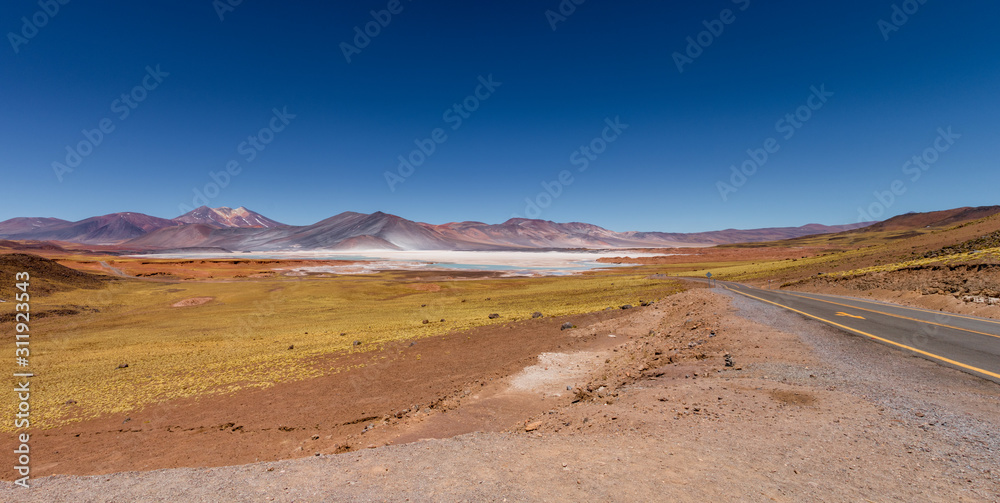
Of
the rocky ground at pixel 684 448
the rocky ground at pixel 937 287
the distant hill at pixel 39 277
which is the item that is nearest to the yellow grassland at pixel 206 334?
the distant hill at pixel 39 277

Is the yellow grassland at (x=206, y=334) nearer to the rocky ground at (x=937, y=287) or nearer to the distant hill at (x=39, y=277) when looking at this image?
Answer: the distant hill at (x=39, y=277)

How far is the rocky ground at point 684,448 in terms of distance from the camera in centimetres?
438

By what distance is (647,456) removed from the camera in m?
5.20

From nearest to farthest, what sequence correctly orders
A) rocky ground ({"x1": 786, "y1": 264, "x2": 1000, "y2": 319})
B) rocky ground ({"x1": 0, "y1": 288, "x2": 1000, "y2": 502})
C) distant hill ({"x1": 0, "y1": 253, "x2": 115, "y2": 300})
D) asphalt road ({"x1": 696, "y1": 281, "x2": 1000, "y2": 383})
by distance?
rocky ground ({"x1": 0, "y1": 288, "x2": 1000, "y2": 502}), asphalt road ({"x1": 696, "y1": 281, "x2": 1000, "y2": 383}), rocky ground ({"x1": 786, "y1": 264, "x2": 1000, "y2": 319}), distant hill ({"x1": 0, "y1": 253, "x2": 115, "y2": 300})

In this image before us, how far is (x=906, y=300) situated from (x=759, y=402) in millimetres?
22336

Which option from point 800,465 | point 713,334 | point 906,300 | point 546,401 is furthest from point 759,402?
point 906,300

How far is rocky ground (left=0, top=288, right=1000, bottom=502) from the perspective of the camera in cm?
438

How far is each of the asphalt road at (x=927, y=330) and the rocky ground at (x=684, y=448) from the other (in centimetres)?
109

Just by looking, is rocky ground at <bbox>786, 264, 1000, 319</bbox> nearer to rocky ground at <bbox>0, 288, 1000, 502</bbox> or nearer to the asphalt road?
the asphalt road

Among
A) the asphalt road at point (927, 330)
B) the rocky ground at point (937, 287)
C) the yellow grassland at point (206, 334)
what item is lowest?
the yellow grassland at point (206, 334)

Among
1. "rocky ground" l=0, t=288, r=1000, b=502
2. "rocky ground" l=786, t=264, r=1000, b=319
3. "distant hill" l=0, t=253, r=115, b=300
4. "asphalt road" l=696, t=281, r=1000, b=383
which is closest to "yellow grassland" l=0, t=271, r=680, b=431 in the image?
"distant hill" l=0, t=253, r=115, b=300

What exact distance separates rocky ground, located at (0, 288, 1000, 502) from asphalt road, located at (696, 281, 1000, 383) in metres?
1.09

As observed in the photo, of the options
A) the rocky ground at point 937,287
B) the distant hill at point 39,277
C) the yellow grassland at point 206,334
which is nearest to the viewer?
the yellow grassland at point 206,334

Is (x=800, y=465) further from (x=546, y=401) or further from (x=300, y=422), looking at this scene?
(x=300, y=422)
